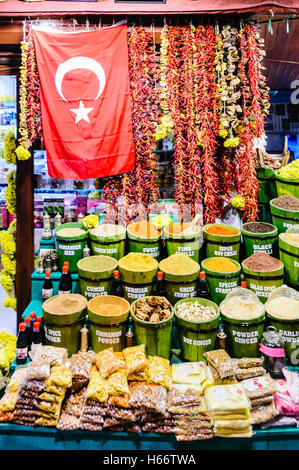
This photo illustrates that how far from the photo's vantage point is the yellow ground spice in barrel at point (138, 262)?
10.7ft

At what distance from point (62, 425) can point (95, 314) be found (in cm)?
75

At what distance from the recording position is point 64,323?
2973 mm

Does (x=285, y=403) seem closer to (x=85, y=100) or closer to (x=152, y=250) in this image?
(x=152, y=250)

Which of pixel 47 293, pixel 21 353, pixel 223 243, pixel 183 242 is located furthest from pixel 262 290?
pixel 21 353

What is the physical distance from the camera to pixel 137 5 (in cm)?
392

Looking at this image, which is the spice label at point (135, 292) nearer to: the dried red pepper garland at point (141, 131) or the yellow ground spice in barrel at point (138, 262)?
the yellow ground spice in barrel at point (138, 262)

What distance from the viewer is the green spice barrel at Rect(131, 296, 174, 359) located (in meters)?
2.87

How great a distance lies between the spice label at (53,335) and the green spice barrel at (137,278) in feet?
2.03

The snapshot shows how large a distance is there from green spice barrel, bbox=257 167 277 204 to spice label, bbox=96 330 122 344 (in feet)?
7.76

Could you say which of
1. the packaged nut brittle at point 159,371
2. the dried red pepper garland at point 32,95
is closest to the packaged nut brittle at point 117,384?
the packaged nut brittle at point 159,371

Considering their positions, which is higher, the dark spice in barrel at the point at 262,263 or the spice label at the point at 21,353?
the dark spice in barrel at the point at 262,263

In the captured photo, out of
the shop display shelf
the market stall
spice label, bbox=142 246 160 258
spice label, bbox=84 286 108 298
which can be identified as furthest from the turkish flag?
the shop display shelf
